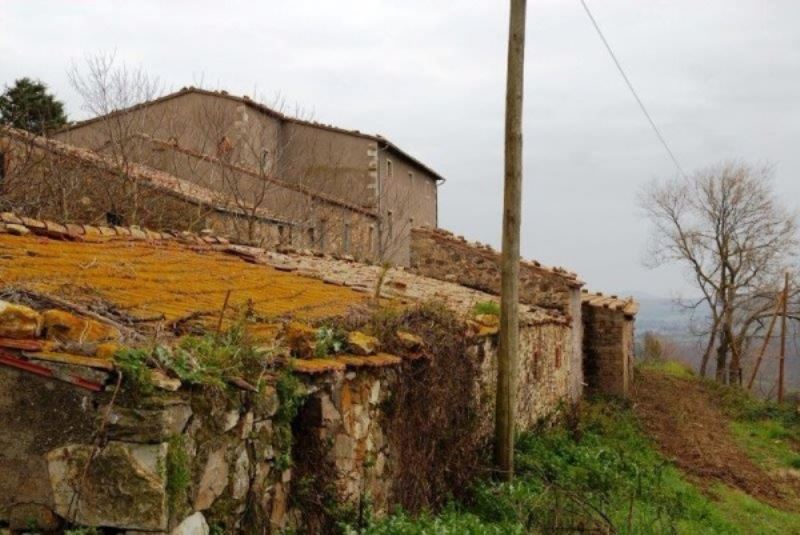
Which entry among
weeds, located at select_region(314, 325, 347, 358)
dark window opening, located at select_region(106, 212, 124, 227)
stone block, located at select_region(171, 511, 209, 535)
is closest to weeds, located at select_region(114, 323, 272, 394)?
stone block, located at select_region(171, 511, 209, 535)

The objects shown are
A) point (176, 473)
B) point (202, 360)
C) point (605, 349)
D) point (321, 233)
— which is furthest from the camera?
point (321, 233)

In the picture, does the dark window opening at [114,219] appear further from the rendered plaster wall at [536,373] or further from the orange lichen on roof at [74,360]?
the orange lichen on roof at [74,360]

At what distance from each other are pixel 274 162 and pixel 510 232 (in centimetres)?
2034

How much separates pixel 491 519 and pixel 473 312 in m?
3.62

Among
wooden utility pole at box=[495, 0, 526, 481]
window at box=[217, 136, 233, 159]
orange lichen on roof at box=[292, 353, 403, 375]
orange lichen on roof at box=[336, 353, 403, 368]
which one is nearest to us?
orange lichen on roof at box=[292, 353, 403, 375]

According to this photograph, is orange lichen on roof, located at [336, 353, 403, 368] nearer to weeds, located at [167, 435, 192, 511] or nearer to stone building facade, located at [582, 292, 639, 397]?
weeds, located at [167, 435, 192, 511]

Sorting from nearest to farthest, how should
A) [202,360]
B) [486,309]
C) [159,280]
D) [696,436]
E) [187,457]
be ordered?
[187,457] < [202,360] < [159,280] < [486,309] < [696,436]

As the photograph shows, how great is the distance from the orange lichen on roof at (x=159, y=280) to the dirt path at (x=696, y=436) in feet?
19.9

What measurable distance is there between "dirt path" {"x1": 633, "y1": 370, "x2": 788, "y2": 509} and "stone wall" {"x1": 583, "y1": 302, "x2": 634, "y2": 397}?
2.49ft

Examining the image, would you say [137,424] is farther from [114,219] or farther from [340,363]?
[114,219]

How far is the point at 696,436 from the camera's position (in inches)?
651

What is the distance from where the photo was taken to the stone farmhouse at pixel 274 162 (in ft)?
73.4

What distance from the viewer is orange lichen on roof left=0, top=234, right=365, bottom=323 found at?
5.18 metres

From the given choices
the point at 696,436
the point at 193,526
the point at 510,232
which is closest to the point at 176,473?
the point at 193,526
